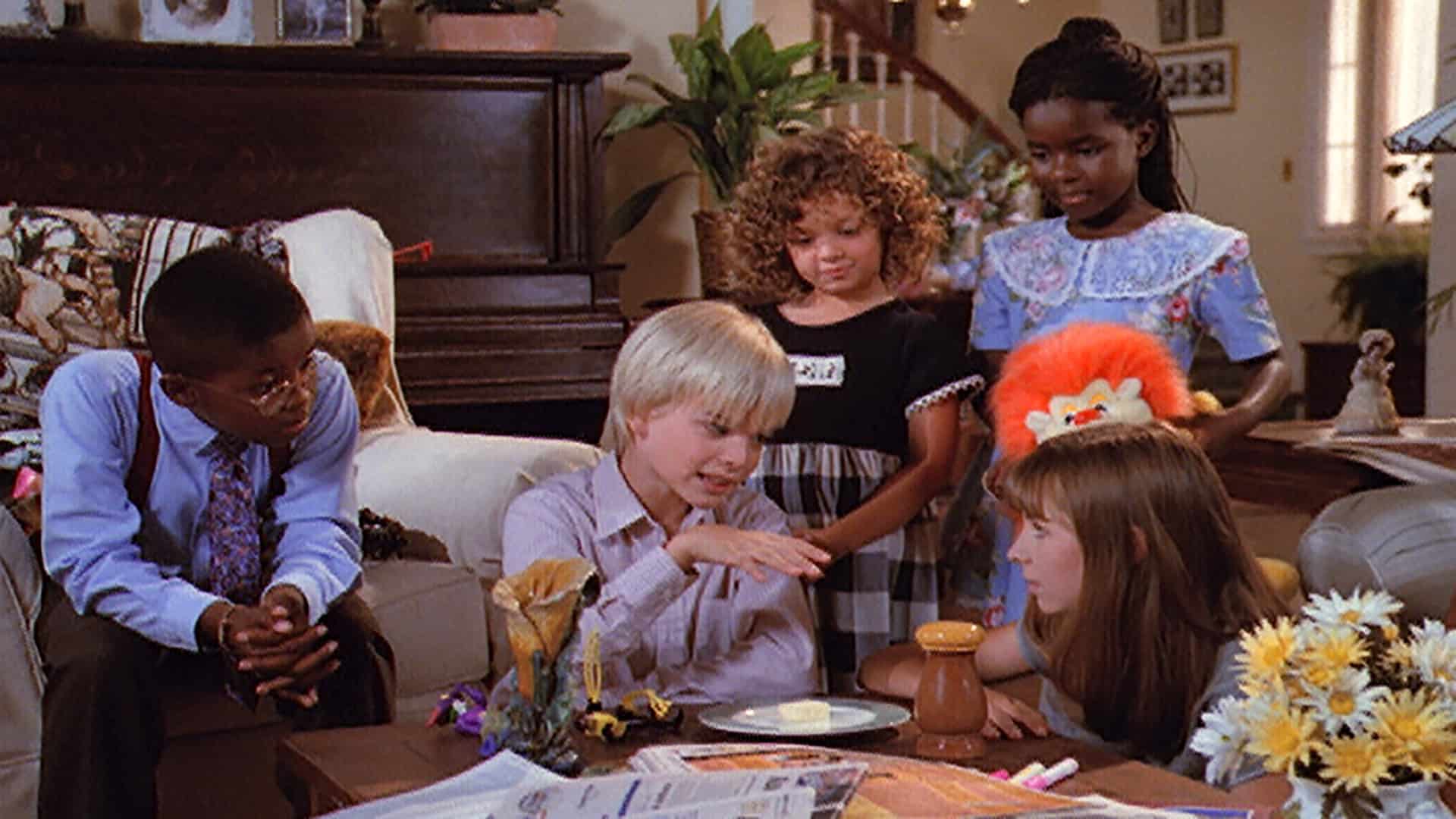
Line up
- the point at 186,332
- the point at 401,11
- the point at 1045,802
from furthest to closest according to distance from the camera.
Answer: the point at 401,11, the point at 186,332, the point at 1045,802

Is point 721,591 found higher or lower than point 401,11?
lower

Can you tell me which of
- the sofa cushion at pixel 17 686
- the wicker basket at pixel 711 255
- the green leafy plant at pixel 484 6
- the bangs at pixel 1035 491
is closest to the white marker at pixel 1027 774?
the bangs at pixel 1035 491

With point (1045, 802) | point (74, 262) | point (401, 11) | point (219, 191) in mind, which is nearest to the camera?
point (1045, 802)

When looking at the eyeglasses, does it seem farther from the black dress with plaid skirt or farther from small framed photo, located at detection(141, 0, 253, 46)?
small framed photo, located at detection(141, 0, 253, 46)

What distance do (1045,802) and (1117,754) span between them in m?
0.42

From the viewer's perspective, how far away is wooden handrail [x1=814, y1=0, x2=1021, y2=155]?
10039mm

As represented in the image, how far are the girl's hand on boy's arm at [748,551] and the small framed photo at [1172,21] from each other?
32.0 ft

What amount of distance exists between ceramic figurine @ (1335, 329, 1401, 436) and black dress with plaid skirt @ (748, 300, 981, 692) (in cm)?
147

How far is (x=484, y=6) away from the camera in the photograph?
497cm

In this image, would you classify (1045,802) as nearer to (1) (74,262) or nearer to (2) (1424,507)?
(2) (1424,507)

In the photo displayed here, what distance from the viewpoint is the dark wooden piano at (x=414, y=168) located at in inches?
184

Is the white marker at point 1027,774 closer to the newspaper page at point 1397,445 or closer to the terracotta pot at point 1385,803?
the terracotta pot at point 1385,803

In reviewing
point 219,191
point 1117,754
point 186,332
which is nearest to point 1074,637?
point 1117,754

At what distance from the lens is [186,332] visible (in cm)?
247
